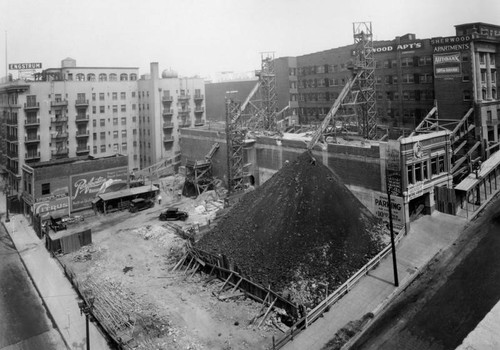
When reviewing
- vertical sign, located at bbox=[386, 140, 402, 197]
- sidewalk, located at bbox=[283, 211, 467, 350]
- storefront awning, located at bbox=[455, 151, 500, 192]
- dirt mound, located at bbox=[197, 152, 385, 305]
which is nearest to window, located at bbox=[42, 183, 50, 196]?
dirt mound, located at bbox=[197, 152, 385, 305]

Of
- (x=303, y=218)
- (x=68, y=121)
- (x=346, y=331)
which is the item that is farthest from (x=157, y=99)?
(x=346, y=331)

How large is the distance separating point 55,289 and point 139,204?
75.7 feet

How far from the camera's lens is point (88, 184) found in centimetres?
5734

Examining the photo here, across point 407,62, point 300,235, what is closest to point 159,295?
point 300,235

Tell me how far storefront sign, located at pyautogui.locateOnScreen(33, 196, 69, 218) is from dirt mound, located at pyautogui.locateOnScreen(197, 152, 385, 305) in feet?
86.3

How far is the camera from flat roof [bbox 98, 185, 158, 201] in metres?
56.8

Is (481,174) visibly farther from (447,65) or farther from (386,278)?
(386,278)

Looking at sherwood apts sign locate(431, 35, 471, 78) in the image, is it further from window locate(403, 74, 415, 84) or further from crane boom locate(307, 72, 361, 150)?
crane boom locate(307, 72, 361, 150)

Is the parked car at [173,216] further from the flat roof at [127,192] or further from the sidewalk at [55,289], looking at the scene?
the sidewalk at [55,289]

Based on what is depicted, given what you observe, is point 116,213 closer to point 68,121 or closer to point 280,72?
point 68,121

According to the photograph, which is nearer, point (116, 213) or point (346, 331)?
point (346, 331)

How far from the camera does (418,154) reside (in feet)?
130

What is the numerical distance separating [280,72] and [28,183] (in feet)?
193

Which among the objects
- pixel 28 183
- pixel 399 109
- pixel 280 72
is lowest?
pixel 28 183
